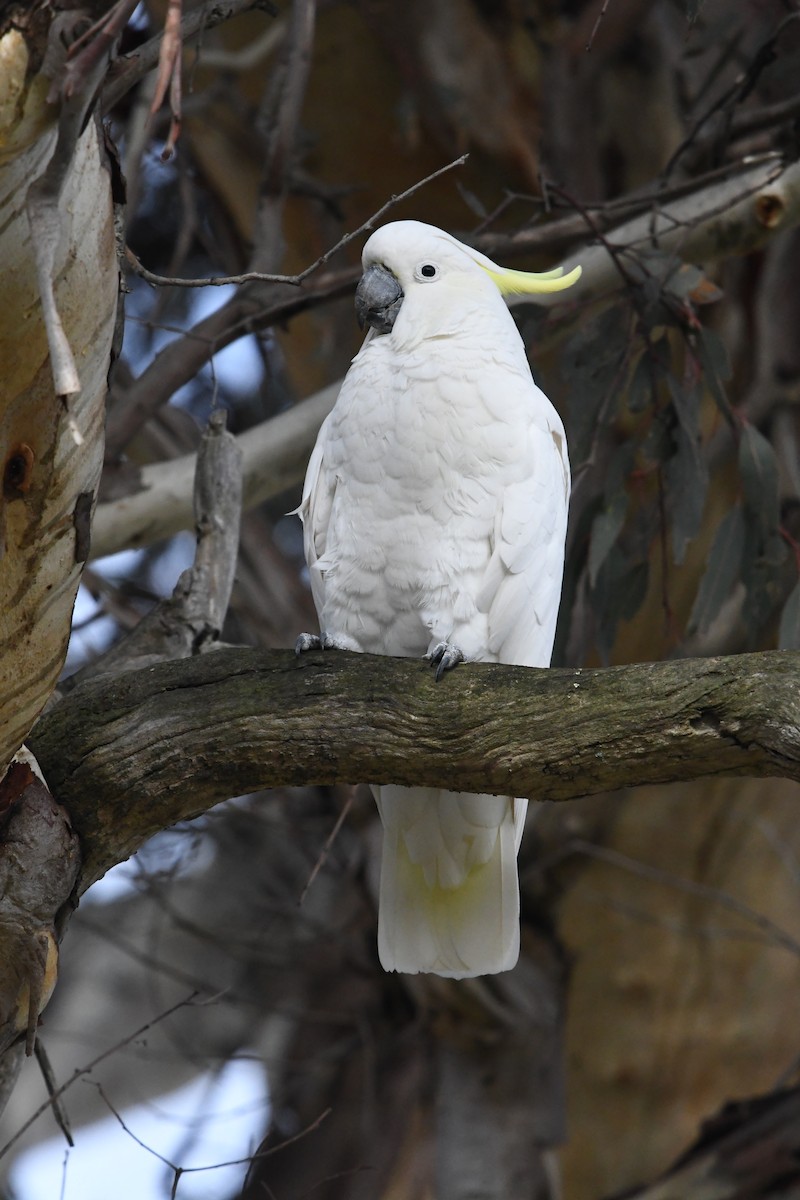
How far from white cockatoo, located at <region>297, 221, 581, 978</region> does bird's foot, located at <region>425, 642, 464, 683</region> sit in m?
0.09

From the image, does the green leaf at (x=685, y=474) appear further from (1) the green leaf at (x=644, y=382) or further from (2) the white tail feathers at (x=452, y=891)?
(2) the white tail feathers at (x=452, y=891)

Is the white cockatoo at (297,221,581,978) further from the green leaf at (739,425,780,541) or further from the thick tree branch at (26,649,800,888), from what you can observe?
the green leaf at (739,425,780,541)

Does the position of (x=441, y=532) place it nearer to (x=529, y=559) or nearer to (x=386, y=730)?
(x=529, y=559)

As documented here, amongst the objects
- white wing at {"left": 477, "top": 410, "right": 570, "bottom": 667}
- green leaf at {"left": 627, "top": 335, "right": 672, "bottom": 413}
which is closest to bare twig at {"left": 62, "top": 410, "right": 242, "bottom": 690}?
white wing at {"left": 477, "top": 410, "right": 570, "bottom": 667}

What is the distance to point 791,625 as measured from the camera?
208cm

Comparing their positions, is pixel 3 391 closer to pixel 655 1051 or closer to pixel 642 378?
pixel 642 378

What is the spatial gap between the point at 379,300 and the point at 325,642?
56 centimetres

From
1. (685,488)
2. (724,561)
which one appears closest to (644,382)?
(685,488)

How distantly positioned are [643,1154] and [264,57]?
10.5 ft

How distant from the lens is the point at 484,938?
1.96m

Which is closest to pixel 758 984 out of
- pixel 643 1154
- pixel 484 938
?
pixel 643 1154

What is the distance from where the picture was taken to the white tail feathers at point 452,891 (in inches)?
77.1

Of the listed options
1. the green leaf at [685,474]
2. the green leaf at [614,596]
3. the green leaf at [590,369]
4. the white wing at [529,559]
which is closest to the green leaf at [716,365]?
the green leaf at [685,474]

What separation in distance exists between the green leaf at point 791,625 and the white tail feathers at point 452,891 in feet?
1.67
